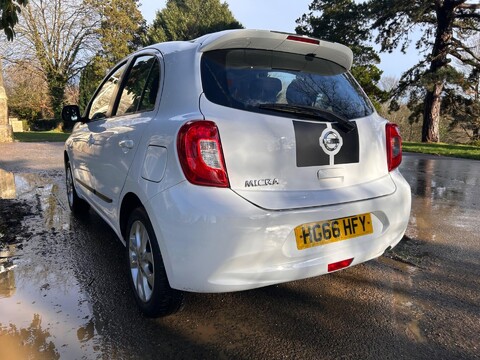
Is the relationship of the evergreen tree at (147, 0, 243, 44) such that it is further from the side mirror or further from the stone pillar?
the side mirror

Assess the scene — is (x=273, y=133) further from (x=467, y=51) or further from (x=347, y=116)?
(x=467, y=51)

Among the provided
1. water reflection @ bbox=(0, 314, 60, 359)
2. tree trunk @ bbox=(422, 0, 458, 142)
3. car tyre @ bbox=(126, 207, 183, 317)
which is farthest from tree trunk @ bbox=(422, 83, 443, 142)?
water reflection @ bbox=(0, 314, 60, 359)

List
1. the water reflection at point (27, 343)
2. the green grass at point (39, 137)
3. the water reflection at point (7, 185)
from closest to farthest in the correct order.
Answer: the water reflection at point (27, 343), the water reflection at point (7, 185), the green grass at point (39, 137)

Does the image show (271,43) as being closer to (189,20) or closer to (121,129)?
(121,129)

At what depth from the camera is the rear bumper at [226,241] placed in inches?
79.0

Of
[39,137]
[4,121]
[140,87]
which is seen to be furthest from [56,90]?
[140,87]

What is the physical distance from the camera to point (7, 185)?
6797 millimetres

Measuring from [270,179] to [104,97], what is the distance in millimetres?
2383

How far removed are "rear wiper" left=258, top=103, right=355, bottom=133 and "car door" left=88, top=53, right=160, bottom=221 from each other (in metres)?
0.85

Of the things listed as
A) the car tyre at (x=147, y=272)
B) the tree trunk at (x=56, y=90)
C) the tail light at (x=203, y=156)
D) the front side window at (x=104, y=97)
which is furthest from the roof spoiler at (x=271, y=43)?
the tree trunk at (x=56, y=90)

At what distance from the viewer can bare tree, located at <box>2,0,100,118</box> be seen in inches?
1126

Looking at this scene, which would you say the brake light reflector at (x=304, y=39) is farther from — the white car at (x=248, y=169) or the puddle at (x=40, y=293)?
the puddle at (x=40, y=293)

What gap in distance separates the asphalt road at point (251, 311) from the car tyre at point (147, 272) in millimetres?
113

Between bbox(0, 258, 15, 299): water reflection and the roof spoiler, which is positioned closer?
the roof spoiler
